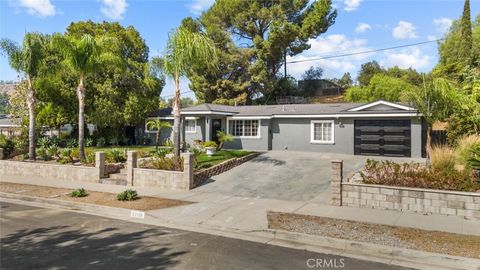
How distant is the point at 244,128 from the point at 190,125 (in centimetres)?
415

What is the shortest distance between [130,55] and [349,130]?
19.4 meters

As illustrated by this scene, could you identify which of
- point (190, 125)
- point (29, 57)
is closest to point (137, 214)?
point (29, 57)

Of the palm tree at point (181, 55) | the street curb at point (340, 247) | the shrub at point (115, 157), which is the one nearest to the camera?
the street curb at point (340, 247)

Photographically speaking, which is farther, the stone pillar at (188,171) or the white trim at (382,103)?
the white trim at (382,103)

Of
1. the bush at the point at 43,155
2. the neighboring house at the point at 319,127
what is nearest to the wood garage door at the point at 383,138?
the neighboring house at the point at 319,127

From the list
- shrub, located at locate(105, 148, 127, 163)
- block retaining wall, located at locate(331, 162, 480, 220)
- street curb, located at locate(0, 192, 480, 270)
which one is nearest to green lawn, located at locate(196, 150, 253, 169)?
shrub, located at locate(105, 148, 127, 163)

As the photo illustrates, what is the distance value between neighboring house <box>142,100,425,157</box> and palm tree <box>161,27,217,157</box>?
7602 mm

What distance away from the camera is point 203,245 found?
24.9 ft

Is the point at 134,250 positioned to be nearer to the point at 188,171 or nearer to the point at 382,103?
the point at 188,171

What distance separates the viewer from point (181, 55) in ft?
51.6

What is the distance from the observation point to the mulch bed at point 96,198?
11547 mm

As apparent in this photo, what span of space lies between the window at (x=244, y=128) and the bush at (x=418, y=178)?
11.9 meters

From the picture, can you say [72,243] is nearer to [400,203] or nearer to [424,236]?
[424,236]

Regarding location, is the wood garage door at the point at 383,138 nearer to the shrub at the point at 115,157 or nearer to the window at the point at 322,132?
the window at the point at 322,132
